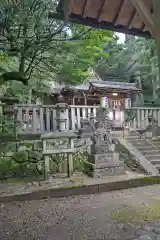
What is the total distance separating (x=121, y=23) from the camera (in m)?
3.12

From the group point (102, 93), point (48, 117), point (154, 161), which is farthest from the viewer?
point (102, 93)

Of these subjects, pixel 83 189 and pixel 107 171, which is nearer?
pixel 83 189

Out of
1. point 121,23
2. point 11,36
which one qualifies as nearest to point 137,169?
point 121,23

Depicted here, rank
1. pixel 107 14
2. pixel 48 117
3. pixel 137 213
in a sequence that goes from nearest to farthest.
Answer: pixel 107 14, pixel 137 213, pixel 48 117

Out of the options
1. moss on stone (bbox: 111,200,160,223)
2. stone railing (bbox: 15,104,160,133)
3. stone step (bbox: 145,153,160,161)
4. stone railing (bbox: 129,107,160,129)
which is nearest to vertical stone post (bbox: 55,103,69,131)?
Result: stone railing (bbox: 15,104,160,133)

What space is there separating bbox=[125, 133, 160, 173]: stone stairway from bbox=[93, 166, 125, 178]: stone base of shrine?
3.96ft

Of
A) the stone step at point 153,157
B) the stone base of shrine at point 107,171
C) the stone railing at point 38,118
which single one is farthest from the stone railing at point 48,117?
the stone step at point 153,157

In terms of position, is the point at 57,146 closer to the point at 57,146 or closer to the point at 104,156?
the point at 57,146

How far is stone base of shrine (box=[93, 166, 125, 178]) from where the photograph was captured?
5.17 meters

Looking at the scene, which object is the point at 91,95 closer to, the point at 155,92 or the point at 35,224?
the point at 155,92

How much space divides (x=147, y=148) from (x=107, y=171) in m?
2.36

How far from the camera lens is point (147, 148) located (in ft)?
23.0

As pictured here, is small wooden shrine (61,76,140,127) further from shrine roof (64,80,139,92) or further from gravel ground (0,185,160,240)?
gravel ground (0,185,160,240)

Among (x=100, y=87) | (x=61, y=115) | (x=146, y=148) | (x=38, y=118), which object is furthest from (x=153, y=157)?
(x=100, y=87)
